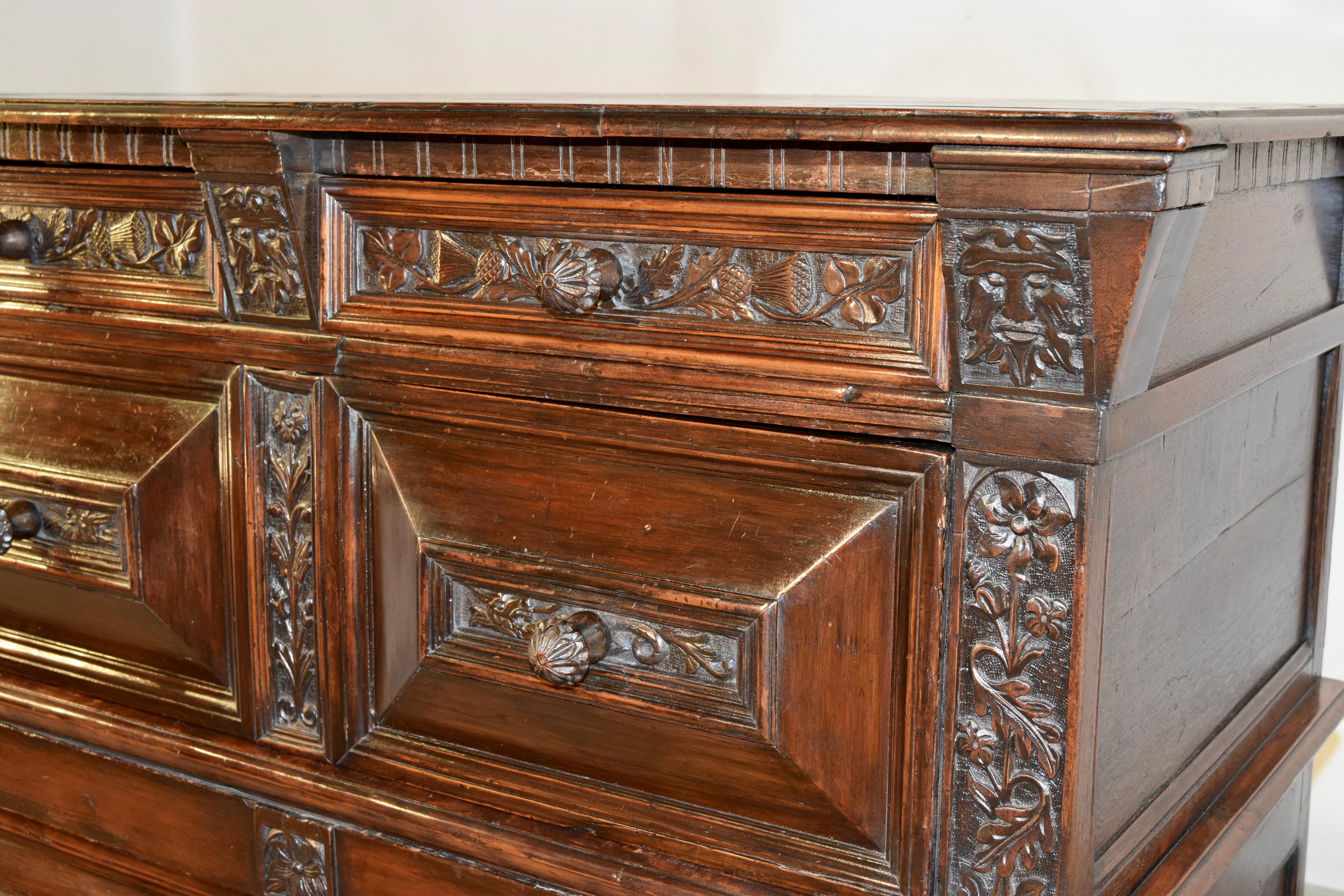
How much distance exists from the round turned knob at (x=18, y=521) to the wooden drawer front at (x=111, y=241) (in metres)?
0.20

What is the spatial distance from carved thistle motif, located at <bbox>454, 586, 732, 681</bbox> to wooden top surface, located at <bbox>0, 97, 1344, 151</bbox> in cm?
36

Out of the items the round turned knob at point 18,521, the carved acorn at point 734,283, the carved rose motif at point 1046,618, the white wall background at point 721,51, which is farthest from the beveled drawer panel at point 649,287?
the round turned knob at point 18,521

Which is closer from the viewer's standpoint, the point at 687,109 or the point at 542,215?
the point at 687,109

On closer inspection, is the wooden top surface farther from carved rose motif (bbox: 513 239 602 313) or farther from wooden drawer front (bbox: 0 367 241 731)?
wooden drawer front (bbox: 0 367 241 731)

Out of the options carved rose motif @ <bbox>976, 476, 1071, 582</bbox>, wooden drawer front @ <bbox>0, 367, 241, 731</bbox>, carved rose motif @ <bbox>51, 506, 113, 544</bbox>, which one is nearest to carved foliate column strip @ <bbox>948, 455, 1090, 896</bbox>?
carved rose motif @ <bbox>976, 476, 1071, 582</bbox>

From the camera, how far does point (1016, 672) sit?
2.72 ft

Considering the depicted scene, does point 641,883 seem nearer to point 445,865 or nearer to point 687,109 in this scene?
point 445,865

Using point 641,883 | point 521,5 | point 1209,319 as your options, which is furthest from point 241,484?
point 521,5

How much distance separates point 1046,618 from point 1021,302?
0.65ft

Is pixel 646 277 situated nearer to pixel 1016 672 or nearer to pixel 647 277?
pixel 647 277

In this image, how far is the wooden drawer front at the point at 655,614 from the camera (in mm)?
889

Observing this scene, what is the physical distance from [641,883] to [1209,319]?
60 centimetres

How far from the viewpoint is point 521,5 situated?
1.86 metres

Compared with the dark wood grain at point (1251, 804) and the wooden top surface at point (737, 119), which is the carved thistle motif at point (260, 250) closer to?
the wooden top surface at point (737, 119)
